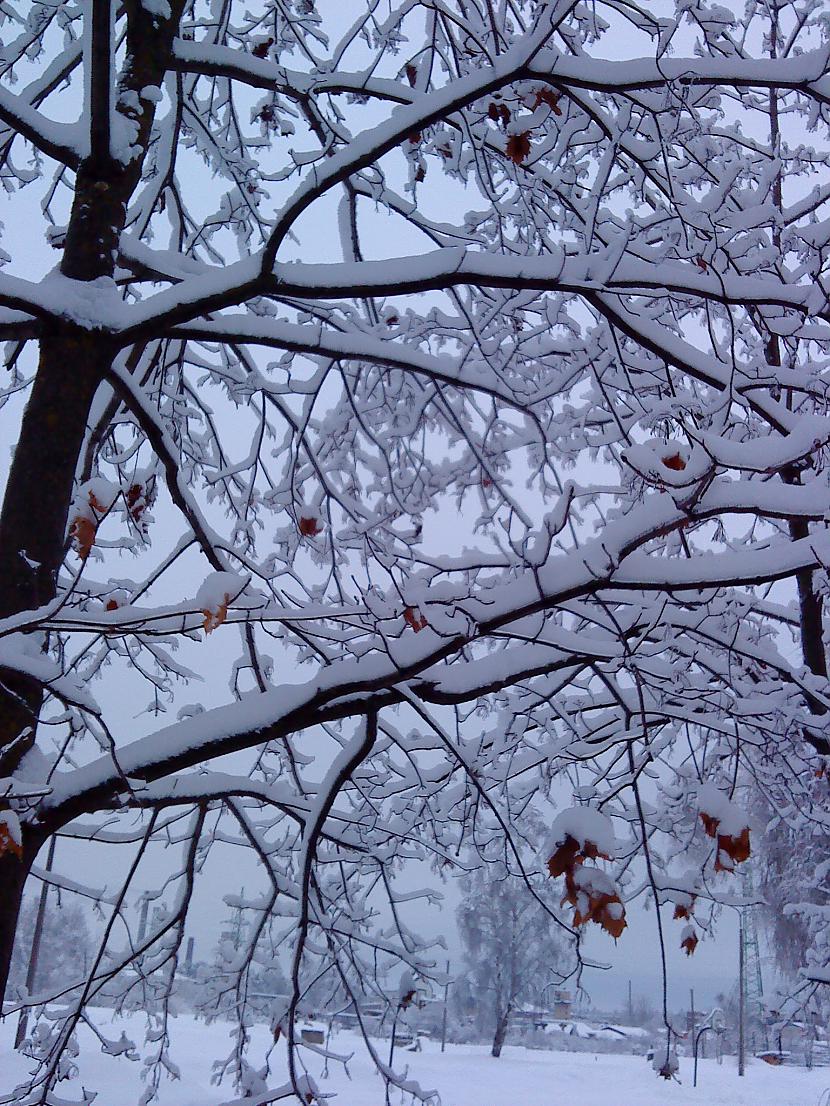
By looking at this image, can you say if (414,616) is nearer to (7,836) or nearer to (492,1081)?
(7,836)

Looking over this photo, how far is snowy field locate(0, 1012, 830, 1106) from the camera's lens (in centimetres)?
1465

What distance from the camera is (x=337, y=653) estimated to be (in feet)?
10.5

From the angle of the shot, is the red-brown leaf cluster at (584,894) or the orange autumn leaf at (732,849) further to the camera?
the orange autumn leaf at (732,849)

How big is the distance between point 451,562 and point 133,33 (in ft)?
7.63

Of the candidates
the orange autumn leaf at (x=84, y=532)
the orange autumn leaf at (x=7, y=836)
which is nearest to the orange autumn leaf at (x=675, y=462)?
the orange autumn leaf at (x=84, y=532)

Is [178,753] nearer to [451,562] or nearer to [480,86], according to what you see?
[451,562]

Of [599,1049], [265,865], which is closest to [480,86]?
[265,865]

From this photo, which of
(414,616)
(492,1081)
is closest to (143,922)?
(414,616)

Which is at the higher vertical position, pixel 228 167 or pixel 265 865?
pixel 228 167

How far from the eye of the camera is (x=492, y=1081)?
24.8 meters

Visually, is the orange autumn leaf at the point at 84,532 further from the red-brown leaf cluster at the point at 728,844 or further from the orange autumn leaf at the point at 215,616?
the red-brown leaf cluster at the point at 728,844

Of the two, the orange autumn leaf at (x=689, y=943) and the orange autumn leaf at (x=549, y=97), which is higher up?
the orange autumn leaf at (x=549, y=97)

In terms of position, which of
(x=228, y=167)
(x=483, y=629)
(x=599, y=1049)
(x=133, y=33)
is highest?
(x=228, y=167)

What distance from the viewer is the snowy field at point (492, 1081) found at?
1465 centimetres
